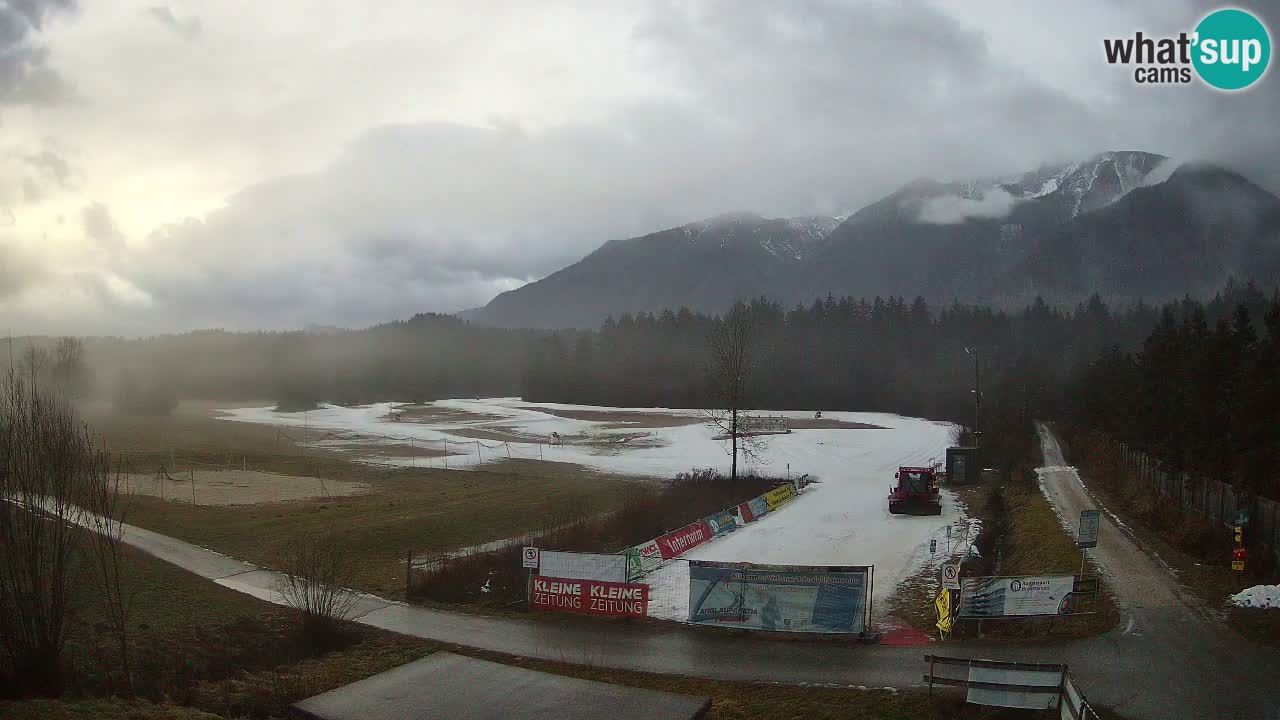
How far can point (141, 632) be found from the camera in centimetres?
1978

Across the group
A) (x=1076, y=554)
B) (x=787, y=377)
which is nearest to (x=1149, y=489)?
(x=1076, y=554)

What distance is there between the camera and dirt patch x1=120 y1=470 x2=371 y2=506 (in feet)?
150

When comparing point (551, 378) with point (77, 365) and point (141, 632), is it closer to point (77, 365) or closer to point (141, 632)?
point (77, 365)

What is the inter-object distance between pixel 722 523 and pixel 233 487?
34.8 m

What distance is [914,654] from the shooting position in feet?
54.4

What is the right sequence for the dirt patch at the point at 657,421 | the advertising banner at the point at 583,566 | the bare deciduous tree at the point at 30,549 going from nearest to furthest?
the bare deciduous tree at the point at 30,549 → the advertising banner at the point at 583,566 → the dirt patch at the point at 657,421

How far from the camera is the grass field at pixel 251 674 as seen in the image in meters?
13.2

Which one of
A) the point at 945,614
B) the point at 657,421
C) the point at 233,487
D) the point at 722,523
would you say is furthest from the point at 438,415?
the point at 945,614

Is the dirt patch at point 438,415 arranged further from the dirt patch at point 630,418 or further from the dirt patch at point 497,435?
the dirt patch at point 497,435

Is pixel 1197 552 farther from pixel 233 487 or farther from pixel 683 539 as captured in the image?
pixel 233 487

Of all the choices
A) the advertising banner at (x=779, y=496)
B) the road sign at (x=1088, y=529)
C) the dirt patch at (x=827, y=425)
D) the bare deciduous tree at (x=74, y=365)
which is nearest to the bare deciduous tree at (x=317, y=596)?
the road sign at (x=1088, y=529)

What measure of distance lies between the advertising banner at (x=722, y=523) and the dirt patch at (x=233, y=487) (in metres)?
25.7

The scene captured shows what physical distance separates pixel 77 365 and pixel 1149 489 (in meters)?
125

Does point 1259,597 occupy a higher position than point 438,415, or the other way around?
point 1259,597
